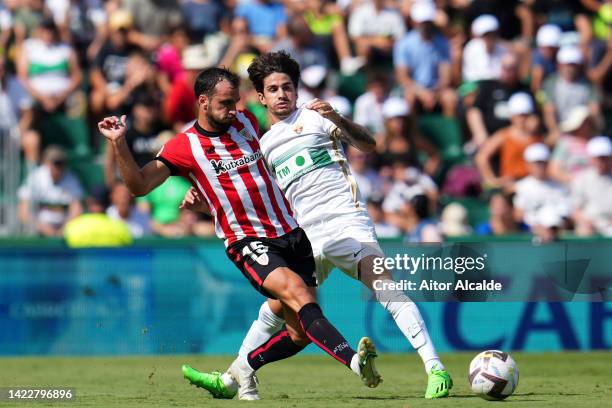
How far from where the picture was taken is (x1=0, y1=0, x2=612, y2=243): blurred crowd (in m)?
15.8

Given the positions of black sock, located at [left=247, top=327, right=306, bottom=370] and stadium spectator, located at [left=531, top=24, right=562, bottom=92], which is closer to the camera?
black sock, located at [left=247, top=327, right=306, bottom=370]

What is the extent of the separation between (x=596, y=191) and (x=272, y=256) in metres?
7.77

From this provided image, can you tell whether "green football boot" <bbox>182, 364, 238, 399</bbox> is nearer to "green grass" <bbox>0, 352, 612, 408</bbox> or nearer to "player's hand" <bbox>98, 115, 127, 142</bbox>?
"green grass" <bbox>0, 352, 612, 408</bbox>

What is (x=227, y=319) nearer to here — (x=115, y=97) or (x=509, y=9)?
(x=115, y=97)

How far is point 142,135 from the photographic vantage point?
669 inches

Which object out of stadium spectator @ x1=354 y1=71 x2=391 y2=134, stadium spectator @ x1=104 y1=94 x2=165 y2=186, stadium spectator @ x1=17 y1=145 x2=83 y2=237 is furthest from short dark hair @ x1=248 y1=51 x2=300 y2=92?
stadium spectator @ x1=354 y1=71 x2=391 y2=134

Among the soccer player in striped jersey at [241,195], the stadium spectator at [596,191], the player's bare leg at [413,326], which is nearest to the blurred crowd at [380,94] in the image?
the stadium spectator at [596,191]

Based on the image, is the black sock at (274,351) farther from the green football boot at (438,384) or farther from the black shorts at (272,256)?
the green football boot at (438,384)

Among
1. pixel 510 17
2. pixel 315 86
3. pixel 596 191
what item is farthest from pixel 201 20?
pixel 596 191

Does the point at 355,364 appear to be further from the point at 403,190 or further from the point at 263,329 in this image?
the point at 403,190

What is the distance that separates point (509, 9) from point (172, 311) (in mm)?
8247

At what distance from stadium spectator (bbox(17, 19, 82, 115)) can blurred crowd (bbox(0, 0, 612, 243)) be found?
2 cm

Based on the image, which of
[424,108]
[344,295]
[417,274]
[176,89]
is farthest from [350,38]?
[417,274]

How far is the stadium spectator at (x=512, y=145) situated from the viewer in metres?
16.6
